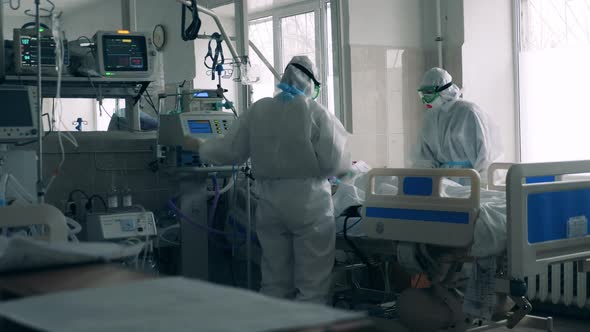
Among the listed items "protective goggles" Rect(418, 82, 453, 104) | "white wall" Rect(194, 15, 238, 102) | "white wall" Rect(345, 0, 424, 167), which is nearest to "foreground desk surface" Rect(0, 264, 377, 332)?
"protective goggles" Rect(418, 82, 453, 104)

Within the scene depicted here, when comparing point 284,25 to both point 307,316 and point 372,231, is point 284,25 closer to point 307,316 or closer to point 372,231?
point 372,231

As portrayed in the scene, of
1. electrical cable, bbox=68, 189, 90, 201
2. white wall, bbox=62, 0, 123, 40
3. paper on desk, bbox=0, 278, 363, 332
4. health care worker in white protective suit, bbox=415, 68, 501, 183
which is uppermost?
white wall, bbox=62, 0, 123, 40

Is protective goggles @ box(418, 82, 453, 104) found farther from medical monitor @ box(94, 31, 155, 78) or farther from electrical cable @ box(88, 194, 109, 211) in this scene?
electrical cable @ box(88, 194, 109, 211)

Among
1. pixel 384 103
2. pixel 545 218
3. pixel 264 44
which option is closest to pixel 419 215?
pixel 545 218

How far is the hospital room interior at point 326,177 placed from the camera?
8.95 ft

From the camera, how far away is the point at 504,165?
410 centimetres

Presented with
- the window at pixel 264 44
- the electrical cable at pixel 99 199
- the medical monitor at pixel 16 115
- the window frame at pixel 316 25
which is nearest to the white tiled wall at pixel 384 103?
the window frame at pixel 316 25

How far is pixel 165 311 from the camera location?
0.98 metres

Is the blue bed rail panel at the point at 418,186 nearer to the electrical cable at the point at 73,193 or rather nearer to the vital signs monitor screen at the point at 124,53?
the vital signs monitor screen at the point at 124,53

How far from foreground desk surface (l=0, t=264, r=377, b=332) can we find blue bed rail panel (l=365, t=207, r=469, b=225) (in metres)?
2.03

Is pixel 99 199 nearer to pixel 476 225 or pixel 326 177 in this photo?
pixel 326 177

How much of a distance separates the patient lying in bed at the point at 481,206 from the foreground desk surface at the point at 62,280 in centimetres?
205

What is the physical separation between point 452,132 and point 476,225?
1673 mm

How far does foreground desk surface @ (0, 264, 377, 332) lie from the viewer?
121cm
